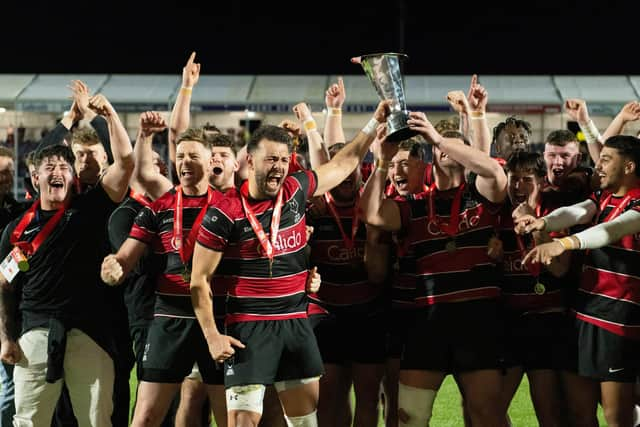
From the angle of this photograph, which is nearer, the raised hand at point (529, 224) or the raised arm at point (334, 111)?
the raised hand at point (529, 224)

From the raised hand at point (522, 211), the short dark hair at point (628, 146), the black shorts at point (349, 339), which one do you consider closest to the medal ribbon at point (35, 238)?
the black shorts at point (349, 339)

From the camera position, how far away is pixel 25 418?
16.7 ft

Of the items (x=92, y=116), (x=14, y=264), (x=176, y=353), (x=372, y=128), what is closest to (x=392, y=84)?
(x=372, y=128)

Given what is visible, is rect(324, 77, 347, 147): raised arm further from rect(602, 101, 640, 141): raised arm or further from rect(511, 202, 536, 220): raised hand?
rect(602, 101, 640, 141): raised arm

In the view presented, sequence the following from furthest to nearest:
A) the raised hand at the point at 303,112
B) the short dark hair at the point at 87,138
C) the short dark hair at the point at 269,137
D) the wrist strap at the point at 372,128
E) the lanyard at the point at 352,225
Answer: the raised hand at the point at 303,112, the short dark hair at the point at 87,138, the lanyard at the point at 352,225, the wrist strap at the point at 372,128, the short dark hair at the point at 269,137

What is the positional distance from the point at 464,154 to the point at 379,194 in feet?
1.80

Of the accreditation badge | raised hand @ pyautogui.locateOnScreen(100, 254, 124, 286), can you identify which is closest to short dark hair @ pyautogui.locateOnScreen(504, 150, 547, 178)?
raised hand @ pyautogui.locateOnScreen(100, 254, 124, 286)

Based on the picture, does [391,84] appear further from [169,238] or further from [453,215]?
[169,238]

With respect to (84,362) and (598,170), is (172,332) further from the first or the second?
(598,170)

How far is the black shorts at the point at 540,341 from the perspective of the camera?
203 inches

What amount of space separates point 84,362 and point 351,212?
1.81m

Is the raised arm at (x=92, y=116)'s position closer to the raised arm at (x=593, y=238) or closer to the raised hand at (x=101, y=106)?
the raised hand at (x=101, y=106)

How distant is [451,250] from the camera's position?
16.3 ft

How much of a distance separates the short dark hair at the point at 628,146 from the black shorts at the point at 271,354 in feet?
6.66
